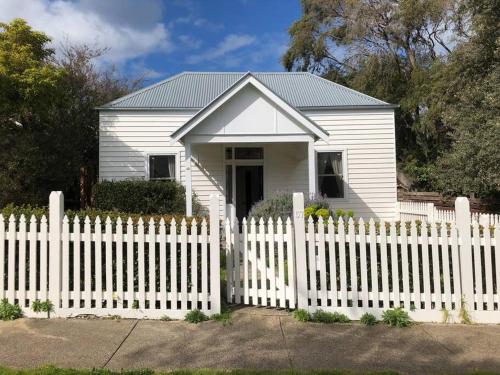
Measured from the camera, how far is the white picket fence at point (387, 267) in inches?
217

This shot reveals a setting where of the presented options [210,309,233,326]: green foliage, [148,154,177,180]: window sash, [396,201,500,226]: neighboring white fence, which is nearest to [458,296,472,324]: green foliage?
[210,309,233,326]: green foliage

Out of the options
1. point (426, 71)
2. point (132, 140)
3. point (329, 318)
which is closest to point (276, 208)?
point (329, 318)

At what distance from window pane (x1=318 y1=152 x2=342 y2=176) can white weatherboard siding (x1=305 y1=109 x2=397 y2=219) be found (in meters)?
0.28

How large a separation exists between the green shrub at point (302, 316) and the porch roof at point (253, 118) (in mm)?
6443

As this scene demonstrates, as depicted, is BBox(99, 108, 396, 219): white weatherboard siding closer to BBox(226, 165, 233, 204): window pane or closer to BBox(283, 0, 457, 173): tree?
BBox(226, 165, 233, 204): window pane

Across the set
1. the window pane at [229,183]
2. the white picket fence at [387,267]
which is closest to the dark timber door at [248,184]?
the window pane at [229,183]

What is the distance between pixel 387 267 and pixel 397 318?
654mm

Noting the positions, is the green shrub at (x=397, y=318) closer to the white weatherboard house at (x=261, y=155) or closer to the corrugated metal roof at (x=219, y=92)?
the white weatherboard house at (x=261, y=155)

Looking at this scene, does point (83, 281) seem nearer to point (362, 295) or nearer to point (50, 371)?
point (50, 371)

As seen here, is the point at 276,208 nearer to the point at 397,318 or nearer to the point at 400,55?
the point at 397,318

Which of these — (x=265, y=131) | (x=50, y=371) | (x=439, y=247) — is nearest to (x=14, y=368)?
(x=50, y=371)

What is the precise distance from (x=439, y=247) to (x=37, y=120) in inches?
571

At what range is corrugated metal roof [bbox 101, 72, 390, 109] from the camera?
46.9 feet

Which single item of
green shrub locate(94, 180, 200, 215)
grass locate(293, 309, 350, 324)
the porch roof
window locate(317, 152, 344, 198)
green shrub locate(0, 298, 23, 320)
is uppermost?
the porch roof
